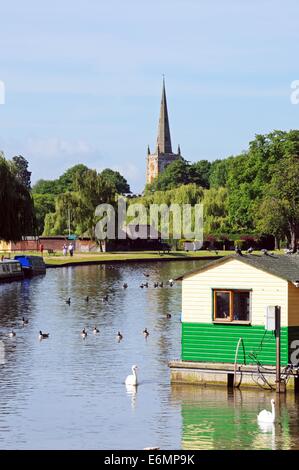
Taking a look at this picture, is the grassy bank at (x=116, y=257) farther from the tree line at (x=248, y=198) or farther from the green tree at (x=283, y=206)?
the green tree at (x=283, y=206)

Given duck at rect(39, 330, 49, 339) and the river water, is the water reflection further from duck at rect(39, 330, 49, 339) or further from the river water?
duck at rect(39, 330, 49, 339)

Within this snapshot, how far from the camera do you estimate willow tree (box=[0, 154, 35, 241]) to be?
106 metres

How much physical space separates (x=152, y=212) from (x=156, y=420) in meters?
145

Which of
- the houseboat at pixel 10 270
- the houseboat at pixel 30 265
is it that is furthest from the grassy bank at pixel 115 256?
the houseboat at pixel 10 270

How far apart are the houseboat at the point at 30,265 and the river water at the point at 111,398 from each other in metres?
36.9

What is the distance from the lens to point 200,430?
3772cm

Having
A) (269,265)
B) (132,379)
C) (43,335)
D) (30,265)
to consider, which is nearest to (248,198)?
(30,265)

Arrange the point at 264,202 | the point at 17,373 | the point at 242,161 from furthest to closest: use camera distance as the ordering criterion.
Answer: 1. the point at 242,161
2. the point at 264,202
3. the point at 17,373

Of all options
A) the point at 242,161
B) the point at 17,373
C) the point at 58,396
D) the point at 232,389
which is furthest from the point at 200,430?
the point at 242,161

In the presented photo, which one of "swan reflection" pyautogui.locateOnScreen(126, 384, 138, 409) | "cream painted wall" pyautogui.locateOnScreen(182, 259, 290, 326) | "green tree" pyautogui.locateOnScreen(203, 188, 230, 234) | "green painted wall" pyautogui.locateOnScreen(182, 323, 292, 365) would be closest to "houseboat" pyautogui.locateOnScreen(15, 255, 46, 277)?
"green tree" pyautogui.locateOnScreen(203, 188, 230, 234)

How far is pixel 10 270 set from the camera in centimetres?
10706

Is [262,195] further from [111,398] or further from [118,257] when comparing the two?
[111,398]

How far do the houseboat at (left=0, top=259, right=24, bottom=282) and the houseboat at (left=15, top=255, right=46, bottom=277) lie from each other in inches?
87.1
